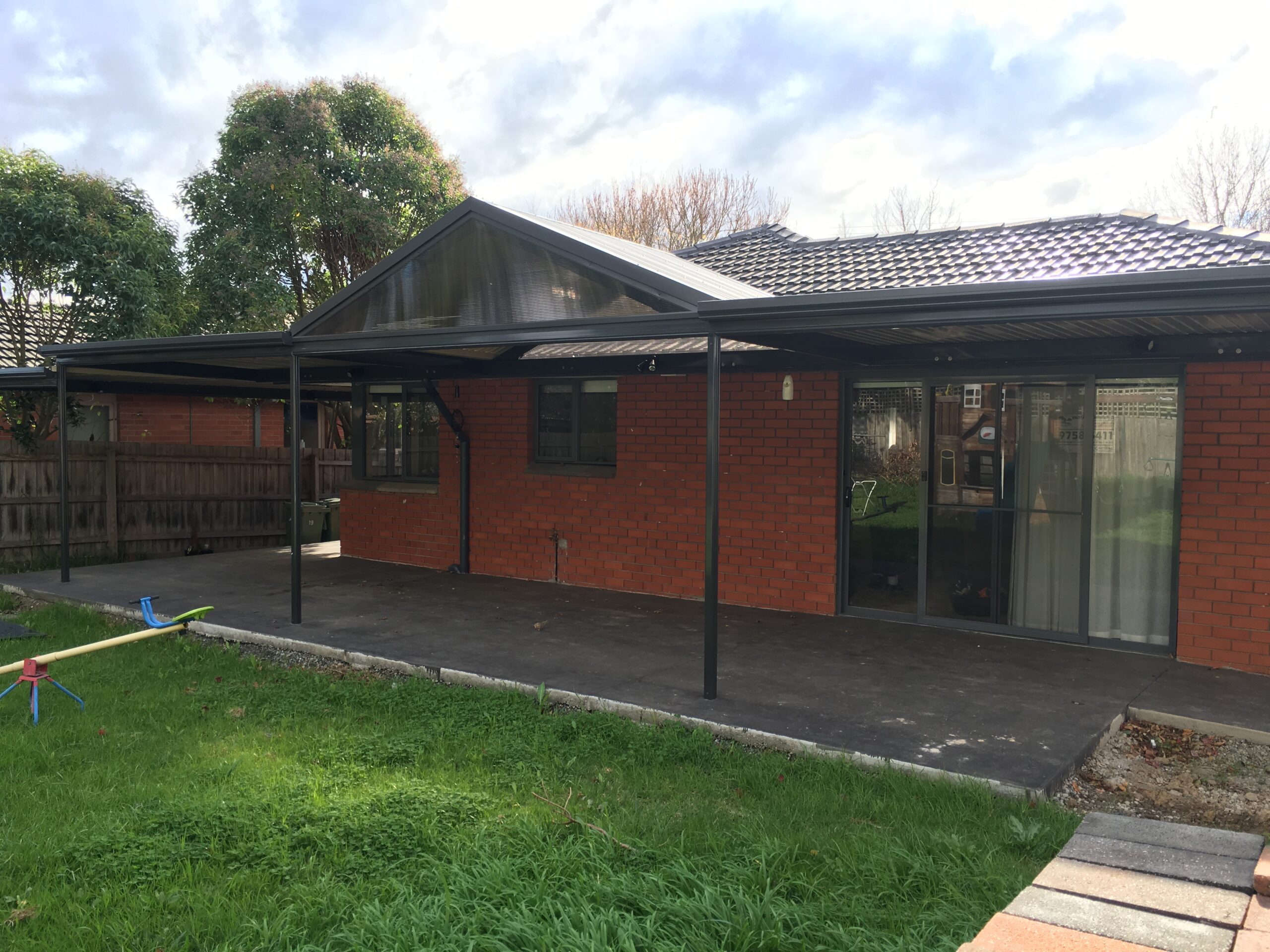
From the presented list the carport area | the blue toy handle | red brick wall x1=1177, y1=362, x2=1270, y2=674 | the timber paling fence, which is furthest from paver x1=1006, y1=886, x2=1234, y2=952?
the timber paling fence

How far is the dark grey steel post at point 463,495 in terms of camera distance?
11164mm

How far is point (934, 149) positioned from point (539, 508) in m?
23.7

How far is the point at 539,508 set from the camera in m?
10.7

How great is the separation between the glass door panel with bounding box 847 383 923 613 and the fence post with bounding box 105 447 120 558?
1000 cm

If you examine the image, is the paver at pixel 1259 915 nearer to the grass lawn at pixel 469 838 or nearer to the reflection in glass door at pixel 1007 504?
the grass lawn at pixel 469 838

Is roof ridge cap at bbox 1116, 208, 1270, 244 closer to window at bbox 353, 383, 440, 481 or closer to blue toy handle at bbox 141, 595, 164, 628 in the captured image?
window at bbox 353, 383, 440, 481

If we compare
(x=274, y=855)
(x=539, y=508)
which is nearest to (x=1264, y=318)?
(x=274, y=855)

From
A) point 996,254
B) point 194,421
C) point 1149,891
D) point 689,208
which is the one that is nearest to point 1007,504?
point 996,254

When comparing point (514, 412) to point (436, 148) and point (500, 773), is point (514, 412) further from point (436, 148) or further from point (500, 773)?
point (436, 148)

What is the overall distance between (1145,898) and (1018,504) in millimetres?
5025

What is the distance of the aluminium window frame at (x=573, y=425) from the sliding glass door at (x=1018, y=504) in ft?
9.12

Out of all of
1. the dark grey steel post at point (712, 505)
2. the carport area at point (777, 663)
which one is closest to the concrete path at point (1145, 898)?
the carport area at point (777, 663)

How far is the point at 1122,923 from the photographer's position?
291cm

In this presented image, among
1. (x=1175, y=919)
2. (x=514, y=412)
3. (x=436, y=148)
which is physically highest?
(x=436, y=148)
